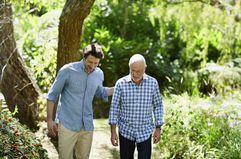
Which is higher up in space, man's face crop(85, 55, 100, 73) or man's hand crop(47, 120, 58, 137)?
man's face crop(85, 55, 100, 73)

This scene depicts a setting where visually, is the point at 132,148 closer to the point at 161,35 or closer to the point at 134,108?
the point at 134,108

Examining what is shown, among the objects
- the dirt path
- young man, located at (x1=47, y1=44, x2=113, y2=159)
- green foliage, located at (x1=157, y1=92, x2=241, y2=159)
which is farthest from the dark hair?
the dirt path

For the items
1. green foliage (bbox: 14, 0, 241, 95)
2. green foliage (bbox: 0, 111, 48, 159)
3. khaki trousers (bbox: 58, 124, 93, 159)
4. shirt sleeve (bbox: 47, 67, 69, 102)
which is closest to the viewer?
green foliage (bbox: 0, 111, 48, 159)

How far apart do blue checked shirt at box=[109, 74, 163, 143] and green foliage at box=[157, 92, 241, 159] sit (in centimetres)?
149

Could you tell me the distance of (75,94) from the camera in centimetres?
447

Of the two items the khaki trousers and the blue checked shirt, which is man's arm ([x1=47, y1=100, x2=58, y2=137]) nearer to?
the khaki trousers

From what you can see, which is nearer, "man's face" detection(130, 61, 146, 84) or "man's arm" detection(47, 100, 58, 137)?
"man's face" detection(130, 61, 146, 84)

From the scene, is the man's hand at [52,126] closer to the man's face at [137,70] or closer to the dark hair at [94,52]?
the dark hair at [94,52]

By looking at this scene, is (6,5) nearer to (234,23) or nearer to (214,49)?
(234,23)

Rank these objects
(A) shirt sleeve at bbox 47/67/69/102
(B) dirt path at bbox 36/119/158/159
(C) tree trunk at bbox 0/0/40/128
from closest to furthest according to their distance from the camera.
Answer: (A) shirt sleeve at bbox 47/67/69/102 → (B) dirt path at bbox 36/119/158/159 → (C) tree trunk at bbox 0/0/40/128

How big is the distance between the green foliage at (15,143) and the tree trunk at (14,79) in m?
1.88

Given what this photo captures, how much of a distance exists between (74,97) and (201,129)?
2421 mm

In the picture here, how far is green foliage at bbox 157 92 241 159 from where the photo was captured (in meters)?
5.71

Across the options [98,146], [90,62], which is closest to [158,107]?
[90,62]
